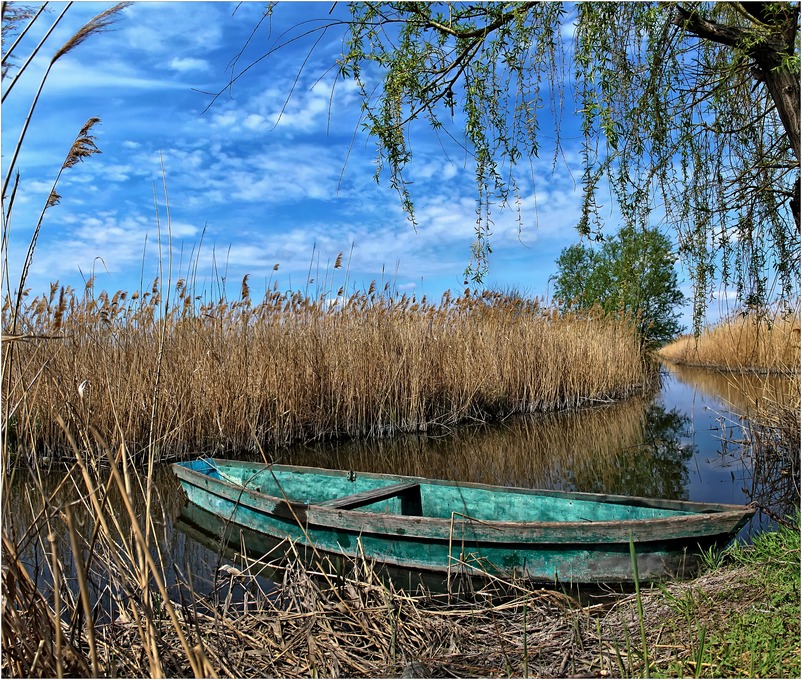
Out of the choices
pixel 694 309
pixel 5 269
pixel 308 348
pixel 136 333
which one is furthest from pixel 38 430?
pixel 694 309

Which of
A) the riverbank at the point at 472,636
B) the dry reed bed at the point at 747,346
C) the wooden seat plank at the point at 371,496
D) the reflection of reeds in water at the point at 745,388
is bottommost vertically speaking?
Result: the riverbank at the point at 472,636

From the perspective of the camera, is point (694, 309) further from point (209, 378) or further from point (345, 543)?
point (209, 378)

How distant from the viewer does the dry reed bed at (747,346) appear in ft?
12.6

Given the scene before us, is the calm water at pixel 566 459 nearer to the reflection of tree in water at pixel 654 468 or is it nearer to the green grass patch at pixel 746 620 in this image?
the reflection of tree in water at pixel 654 468

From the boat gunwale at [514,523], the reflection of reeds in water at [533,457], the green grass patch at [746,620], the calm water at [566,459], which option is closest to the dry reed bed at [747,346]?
the calm water at [566,459]

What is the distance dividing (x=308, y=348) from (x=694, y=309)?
5.40 metres

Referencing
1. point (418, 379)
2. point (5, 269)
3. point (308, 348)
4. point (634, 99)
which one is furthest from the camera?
point (418, 379)

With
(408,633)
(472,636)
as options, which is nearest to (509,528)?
(472,636)

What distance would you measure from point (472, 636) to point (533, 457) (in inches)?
181

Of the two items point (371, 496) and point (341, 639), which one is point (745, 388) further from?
point (341, 639)

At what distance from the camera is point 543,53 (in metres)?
2.62

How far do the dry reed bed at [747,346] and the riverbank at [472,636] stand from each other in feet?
4.41

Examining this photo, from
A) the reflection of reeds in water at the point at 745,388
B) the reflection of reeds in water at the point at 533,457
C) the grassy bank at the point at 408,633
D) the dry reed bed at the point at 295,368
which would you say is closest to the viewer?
the grassy bank at the point at 408,633

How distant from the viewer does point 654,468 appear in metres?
6.45
